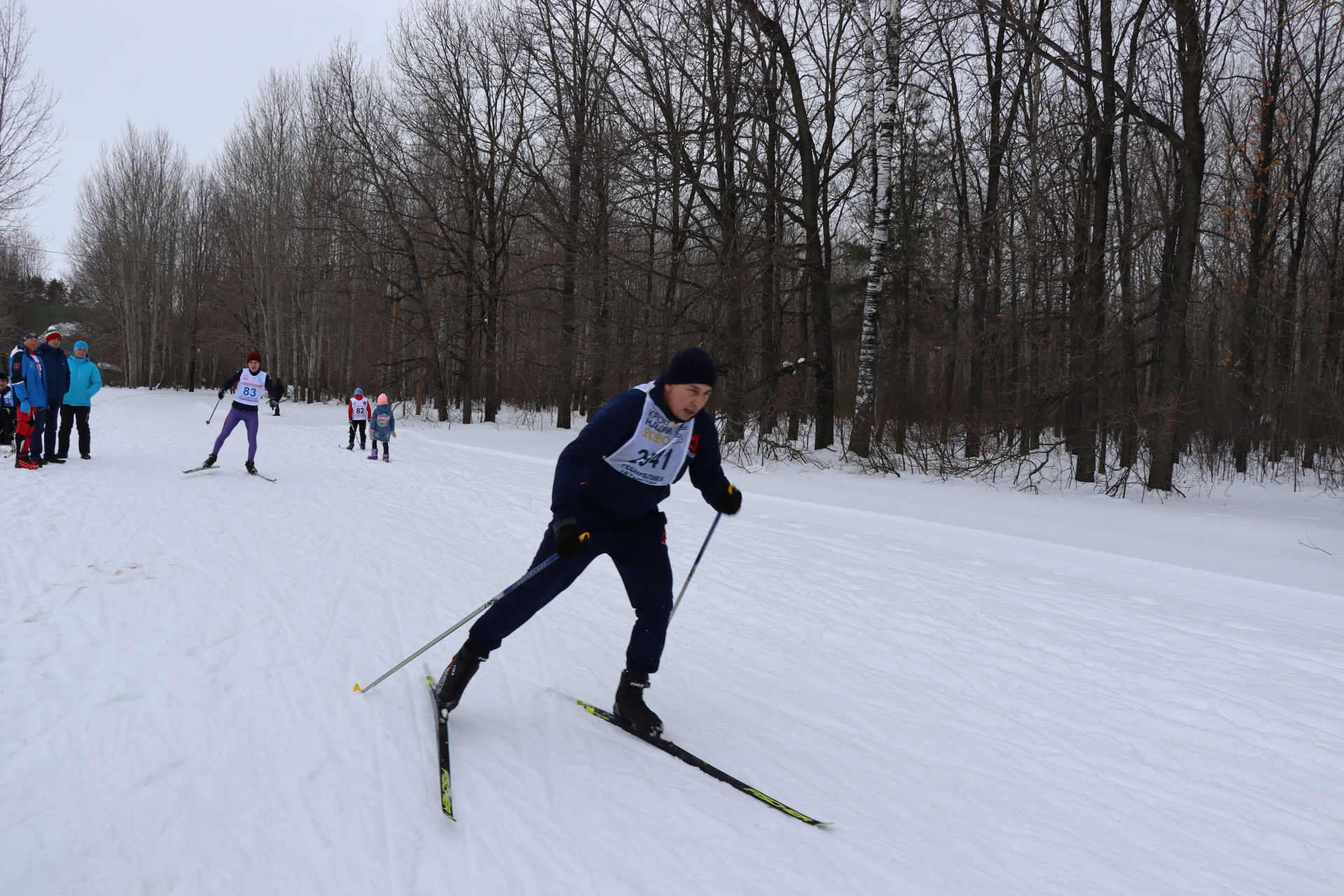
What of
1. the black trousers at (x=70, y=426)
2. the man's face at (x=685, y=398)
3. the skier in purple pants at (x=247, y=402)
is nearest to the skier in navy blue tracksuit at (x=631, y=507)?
the man's face at (x=685, y=398)

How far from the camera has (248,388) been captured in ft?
37.8

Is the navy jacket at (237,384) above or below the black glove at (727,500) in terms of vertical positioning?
above

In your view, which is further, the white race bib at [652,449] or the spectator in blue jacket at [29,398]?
the spectator in blue jacket at [29,398]

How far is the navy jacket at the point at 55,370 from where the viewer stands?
1148 cm

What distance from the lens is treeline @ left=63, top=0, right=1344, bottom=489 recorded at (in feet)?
43.6

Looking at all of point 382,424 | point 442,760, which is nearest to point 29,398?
point 382,424

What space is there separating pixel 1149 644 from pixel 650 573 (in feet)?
12.6

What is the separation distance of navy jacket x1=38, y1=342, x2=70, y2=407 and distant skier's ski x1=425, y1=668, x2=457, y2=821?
11.6 m

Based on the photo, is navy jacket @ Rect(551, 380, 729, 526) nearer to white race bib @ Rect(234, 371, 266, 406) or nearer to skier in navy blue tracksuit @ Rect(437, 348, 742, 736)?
skier in navy blue tracksuit @ Rect(437, 348, 742, 736)

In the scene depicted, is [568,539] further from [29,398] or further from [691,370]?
[29,398]

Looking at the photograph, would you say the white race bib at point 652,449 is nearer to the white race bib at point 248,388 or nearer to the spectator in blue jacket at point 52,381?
the white race bib at point 248,388

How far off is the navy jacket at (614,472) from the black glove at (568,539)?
0.16ft

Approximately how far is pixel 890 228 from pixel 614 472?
20.4 m

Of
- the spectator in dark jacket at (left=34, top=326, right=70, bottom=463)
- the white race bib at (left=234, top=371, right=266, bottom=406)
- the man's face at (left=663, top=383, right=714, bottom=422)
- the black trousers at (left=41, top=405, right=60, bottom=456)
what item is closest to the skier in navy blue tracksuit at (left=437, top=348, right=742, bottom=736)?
the man's face at (left=663, top=383, right=714, bottom=422)
